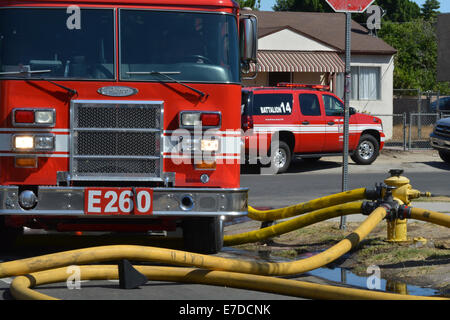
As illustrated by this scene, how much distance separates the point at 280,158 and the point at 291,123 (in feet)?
2.95

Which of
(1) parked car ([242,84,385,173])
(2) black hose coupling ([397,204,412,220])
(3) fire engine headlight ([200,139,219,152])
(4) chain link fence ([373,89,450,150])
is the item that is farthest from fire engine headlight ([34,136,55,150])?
(4) chain link fence ([373,89,450,150])

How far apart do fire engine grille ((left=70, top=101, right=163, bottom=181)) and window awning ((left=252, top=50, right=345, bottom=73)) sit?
21.6 meters

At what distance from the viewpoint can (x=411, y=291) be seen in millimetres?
7914

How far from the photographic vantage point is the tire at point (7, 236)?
9477 millimetres

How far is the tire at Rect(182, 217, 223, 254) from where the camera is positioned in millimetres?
9359

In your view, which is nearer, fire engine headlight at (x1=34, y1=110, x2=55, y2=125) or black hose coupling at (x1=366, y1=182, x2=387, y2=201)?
fire engine headlight at (x1=34, y1=110, x2=55, y2=125)

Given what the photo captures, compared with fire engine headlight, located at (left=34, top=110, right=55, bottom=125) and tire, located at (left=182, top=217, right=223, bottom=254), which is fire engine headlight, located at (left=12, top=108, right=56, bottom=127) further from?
tire, located at (left=182, top=217, right=223, bottom=254)

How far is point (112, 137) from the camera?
883cm

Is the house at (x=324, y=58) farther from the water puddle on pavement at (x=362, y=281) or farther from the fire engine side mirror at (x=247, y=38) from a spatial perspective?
the water puddle on pavement at (x=362, y=281)

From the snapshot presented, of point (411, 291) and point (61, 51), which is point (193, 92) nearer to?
point (61, 51)

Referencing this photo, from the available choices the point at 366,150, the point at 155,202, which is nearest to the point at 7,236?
the point at 155,202

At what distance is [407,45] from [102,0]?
4982cm

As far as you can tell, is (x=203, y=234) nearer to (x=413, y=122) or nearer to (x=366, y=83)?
(x=366, y=83)

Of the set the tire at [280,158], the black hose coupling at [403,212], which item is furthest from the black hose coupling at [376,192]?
the tire at [280,158]
